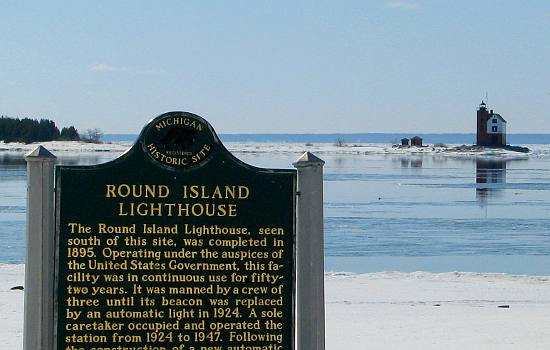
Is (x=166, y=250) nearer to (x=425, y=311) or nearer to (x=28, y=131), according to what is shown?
(x=425, y=311)

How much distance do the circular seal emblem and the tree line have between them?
10913 centimetres

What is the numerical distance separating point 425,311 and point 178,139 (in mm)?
7462

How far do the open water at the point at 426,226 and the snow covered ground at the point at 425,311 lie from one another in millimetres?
2690

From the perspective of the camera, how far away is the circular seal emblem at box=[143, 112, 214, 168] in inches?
216

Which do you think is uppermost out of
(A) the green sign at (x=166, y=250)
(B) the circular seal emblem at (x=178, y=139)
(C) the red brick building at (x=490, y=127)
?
(C) the red brick building at (x=490, y=127)

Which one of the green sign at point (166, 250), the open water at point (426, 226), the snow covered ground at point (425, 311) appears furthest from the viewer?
the open water at point (426, 226)

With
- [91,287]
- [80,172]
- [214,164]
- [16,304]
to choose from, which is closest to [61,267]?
[91,287]

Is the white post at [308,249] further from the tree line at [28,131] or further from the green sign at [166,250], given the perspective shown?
the tree line at [28,131]

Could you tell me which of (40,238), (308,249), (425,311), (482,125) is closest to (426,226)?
(425,311)

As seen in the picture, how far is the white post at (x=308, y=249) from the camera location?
564 cm

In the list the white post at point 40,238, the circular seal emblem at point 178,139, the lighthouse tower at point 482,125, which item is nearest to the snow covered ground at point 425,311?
the white post at point 40,238

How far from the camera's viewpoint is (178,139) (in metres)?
5.56

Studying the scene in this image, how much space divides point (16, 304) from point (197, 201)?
24.4 feet

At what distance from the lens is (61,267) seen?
546 cm
